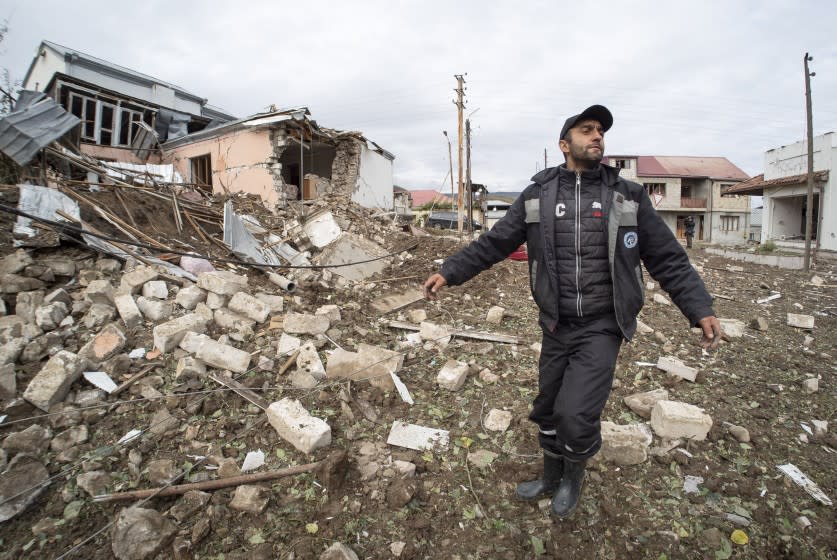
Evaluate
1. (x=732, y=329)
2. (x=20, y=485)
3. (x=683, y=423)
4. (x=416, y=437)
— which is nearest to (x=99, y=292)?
(x=20, y=485)

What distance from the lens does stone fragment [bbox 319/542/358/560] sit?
1.70 metres

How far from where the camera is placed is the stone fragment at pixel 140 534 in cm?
179

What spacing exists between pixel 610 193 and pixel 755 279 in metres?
9.55

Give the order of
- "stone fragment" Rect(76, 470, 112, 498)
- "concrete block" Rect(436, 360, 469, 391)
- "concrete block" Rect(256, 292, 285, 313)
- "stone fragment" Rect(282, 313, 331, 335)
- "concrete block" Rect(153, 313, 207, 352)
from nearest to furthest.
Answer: "stone fragment" Rect(76, 470, 112, 498) < "concrete block" Rect(436, 360, 469, 391) < "concrete block" Rect(153, 313, 207, 352) < "stone fragment" Rect(282, 313, 331, 335) < "concrete block" Rect(256, 292, 285, 313)

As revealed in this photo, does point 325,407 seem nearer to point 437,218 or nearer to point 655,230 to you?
point 655,230

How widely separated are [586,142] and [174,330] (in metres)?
3.49

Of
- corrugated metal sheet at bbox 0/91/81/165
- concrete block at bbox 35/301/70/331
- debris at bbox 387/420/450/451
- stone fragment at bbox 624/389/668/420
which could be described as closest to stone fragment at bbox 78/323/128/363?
concrete block at bbox 35/301/70/331

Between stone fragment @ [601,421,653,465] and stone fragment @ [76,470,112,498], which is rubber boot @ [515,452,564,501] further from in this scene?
stone fragment @ [76,470,112,498]

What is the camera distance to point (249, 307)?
426 cm

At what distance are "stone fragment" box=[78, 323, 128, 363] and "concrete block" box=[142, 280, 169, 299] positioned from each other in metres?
0.79

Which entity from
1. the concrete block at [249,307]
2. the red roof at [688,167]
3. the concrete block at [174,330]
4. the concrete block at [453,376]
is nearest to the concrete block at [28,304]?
the concrete block at [174,330]

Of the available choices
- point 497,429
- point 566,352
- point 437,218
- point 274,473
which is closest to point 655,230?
point 566,352

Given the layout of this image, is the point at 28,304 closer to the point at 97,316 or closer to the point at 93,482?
the point at 97,316

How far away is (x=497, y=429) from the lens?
8.81 ft
